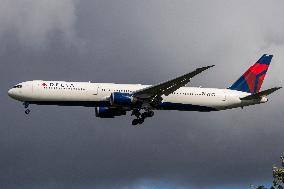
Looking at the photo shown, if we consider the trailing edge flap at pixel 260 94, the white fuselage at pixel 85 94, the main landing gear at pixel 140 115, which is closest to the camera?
the white fuselage at pixel 85 94

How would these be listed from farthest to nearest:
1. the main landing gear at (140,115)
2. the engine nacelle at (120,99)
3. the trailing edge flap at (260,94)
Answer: the main landing gear at (140,115), the trailing edge flap at (260,94), the engine nacelle at (120,99)

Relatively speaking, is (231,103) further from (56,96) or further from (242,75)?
(56,96)

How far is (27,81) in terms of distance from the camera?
8250cm

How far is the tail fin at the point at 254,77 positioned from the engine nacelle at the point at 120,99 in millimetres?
19547

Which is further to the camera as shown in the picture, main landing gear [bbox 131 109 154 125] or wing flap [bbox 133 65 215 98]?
main landing gear [bbox 131 109 154 125]

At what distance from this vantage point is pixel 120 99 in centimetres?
8156

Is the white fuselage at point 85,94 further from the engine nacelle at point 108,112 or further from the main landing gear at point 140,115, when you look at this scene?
the engine nacelle at point 108,112

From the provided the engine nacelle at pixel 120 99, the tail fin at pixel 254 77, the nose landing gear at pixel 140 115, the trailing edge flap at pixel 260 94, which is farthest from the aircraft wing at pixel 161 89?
the tail fin at pixel 254 77

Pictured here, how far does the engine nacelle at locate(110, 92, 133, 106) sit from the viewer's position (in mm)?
81375

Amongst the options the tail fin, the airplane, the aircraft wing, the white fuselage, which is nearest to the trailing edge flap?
the airplane

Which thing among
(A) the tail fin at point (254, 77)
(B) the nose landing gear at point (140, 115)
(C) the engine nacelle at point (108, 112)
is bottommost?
(B) the nose landing gear at point (140, 115)

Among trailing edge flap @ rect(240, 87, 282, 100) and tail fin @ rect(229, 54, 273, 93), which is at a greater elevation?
tail fin @ rect(229, 54, 273, 93)

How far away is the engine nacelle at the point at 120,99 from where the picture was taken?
267ft

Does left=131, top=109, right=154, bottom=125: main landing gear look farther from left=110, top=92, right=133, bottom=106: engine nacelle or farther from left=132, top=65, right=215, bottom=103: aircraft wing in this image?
left=110, top=92, right=133, bottom=106: engine nacelle
